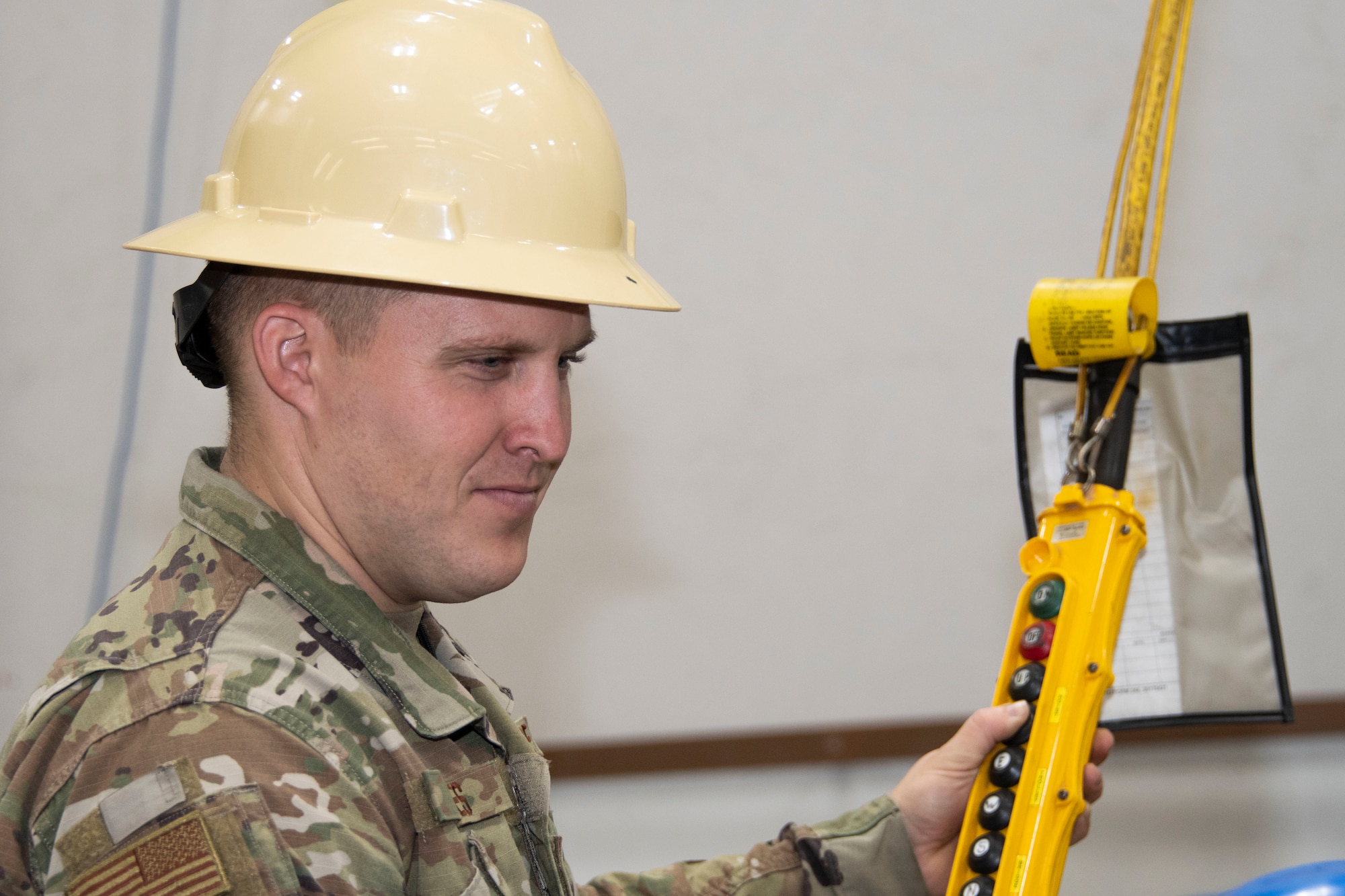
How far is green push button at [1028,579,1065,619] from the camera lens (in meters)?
0.85

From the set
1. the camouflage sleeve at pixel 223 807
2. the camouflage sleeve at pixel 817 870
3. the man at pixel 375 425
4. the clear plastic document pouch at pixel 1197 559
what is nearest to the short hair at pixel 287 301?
the man at pixel 375 425

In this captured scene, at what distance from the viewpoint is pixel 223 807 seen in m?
0.49

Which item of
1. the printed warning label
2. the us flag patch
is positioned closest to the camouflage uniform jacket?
the us flag patch

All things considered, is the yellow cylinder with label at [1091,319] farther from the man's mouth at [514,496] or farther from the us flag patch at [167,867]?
the us flag patch at [167,867]

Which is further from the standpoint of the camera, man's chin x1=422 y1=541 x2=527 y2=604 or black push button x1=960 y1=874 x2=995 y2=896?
black push button x1=960 y1=874 x2=995 y2=896

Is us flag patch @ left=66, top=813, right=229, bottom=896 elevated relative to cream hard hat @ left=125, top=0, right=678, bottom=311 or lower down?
lower down

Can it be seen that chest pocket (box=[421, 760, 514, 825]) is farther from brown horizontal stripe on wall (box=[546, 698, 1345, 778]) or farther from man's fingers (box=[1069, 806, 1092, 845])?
brown horizontal stripe on wall (box=[546, 698, 1345, 778])

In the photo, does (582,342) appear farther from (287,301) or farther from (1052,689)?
(1052,689)

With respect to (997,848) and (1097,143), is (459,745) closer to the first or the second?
(997,848)

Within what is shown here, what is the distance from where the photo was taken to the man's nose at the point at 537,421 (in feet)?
2.17

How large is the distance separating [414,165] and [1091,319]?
53cm

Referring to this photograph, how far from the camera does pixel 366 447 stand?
65cm

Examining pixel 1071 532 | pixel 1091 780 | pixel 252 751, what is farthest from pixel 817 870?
pixel 252 751

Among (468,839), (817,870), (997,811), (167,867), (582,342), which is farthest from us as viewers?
(817,870)
